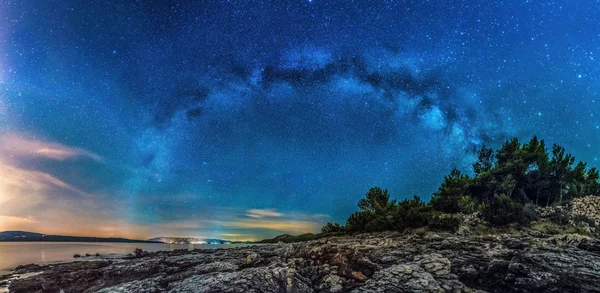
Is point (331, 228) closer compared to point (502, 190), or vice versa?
point (502, 190)

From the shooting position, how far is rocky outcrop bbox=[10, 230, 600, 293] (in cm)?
1372

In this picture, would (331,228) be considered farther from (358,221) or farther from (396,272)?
(396,272)

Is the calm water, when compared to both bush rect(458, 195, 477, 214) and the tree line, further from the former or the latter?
bush rect(458, 195, 477, 214)

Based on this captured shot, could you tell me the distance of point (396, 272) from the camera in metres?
15.5

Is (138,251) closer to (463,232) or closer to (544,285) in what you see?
(463,232)

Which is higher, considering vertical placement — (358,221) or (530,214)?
(530,214)

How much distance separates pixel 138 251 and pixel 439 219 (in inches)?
1704

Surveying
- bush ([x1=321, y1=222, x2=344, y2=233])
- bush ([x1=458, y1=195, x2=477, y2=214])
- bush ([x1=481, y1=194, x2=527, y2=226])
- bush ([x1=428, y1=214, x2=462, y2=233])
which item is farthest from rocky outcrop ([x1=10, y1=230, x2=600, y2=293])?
bush ([x1=321, y1=222, x2=344, y2=233])

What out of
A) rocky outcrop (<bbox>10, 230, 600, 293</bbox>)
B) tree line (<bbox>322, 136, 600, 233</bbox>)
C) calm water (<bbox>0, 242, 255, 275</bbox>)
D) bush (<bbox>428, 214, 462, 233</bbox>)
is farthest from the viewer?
calm water (<bbox>0, 242, 255, 275</bbox>)

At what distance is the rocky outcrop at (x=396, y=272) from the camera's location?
13719 mm

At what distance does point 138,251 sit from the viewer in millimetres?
44000

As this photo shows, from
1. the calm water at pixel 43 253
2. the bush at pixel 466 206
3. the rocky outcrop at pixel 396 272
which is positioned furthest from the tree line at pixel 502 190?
the calm water at pixel 43 253

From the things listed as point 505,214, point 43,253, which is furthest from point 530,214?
point 43,253

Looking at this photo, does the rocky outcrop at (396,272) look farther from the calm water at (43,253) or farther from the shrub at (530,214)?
the calm water at (43,253)
